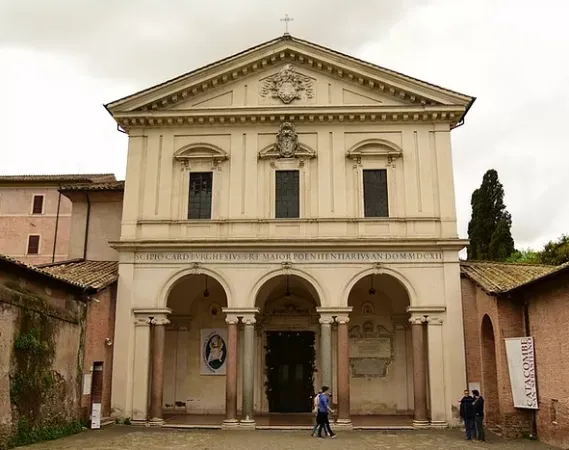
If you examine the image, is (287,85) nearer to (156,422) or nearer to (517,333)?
(517,333)

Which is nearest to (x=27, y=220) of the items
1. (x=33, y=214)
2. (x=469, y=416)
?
(x=33, y=214)

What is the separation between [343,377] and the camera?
19.5 m

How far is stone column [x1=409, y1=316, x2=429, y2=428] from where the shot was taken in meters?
19.0

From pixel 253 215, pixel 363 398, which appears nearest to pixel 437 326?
pixel 363 398

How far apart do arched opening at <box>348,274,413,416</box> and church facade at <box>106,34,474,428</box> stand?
50 millimetres

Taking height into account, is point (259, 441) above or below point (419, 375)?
below

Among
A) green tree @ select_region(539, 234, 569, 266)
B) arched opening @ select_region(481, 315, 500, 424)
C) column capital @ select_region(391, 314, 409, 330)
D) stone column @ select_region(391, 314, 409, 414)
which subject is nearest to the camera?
arched opening @ select_region(481, 315, 500, 424)

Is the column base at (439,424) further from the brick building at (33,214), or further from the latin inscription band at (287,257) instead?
the brick building at (33,214)

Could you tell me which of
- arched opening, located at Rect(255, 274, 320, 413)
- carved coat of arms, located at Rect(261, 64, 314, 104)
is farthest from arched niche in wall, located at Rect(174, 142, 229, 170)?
arched opening, located at Rect(255, 274, 320, 413)

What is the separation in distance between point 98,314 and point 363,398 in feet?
31.4

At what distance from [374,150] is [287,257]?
4662 mm

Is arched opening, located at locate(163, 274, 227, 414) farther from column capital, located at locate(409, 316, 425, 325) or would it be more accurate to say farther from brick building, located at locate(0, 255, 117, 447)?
column capital, located at locate(409, 316, 425, 325)

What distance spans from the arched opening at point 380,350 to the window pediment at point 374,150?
168 inches

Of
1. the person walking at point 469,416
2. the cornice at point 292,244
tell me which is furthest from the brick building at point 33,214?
the person walking at point 469,416
